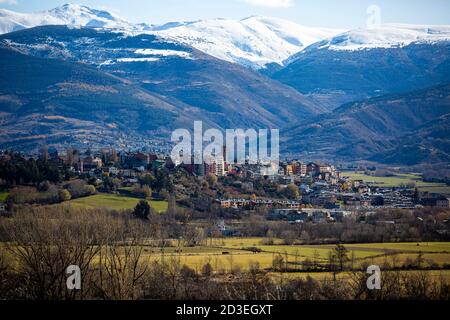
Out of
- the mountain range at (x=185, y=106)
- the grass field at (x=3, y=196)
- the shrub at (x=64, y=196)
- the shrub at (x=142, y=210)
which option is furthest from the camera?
the mountain range at (x=185, y=106)

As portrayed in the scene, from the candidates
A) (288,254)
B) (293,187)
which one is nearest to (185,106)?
(293,187)

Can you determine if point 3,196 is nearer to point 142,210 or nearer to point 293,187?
point 142,210

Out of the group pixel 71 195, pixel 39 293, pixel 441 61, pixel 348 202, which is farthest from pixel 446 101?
pixel 39 293

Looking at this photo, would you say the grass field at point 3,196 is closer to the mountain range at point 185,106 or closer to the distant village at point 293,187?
the distant village at point 293,187

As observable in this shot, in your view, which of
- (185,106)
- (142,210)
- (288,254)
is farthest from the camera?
(185,106)

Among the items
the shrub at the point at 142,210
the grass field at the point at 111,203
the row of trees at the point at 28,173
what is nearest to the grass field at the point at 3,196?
the row of trees at the point at 28,173

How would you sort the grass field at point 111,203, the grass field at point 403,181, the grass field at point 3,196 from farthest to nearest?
the grass field at point 403,181
the grass field at point 111,203
the grass field at point 3,196
